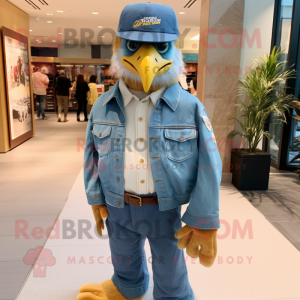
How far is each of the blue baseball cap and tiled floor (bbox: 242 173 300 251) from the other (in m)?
2.16

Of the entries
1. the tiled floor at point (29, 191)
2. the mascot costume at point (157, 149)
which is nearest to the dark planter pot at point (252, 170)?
the tiled floor at point (29, 191)

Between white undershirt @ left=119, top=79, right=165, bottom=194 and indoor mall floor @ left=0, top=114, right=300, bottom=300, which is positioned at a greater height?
white undershirt @ left=119, top=79, right=165, bottom=194

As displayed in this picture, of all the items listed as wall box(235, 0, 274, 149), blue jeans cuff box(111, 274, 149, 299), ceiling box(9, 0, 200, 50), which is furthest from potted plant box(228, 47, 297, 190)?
ceiling box(9, 0, 200, 50)

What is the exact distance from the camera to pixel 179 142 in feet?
4.44

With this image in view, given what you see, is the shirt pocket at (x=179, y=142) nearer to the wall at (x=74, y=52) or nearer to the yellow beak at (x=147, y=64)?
the yellow beak at (x=147, y=64)

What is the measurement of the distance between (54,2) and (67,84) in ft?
11.9

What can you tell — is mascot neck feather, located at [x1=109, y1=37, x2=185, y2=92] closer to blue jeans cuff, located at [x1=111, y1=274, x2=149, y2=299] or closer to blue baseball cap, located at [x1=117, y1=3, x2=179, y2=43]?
blue baseball cap, located at [x1=117, y1=3, x2=179, y2=43]

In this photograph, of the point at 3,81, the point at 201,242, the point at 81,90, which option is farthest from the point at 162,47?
the point at 81,90

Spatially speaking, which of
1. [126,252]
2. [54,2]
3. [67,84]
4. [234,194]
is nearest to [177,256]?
[126,252]

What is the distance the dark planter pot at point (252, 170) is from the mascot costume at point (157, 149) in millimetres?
2525

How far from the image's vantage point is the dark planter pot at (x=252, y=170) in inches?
151

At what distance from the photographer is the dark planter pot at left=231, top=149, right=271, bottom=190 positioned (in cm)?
384

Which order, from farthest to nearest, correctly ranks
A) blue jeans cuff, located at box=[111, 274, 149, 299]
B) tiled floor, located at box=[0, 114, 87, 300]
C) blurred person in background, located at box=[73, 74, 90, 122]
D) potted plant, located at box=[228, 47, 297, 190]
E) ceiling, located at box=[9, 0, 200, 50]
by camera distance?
blurred person in background, located at box=[73, 74, 90, 122] → ceiling, located at box=[9, 0, 200, 50] → potted plant, located at box=[228, 47, 297, 190] → tiled floor, located at box=[0, 114, 87, 300] → blue jeans cuff, located at box=[111, 274, 149, 299]

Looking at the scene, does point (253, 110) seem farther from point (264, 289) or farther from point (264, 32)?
point (264, 289)
